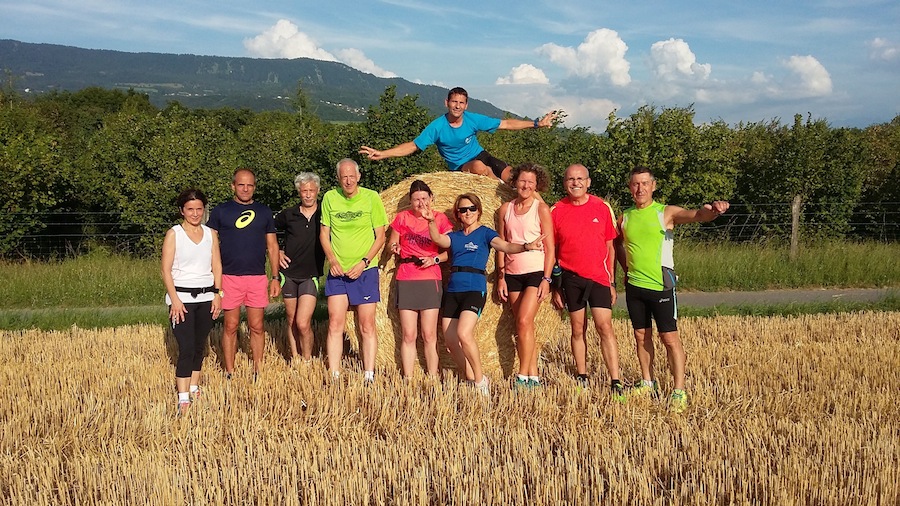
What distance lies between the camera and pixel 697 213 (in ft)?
18.5

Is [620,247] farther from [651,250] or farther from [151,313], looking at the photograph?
[151,313]

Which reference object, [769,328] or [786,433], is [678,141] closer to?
[769,328]

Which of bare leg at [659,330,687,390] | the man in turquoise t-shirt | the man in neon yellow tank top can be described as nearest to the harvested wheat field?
bare leg at [659,330,687,390]

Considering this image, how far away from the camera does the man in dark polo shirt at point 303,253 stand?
685cm

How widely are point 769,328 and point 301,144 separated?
12849 mm

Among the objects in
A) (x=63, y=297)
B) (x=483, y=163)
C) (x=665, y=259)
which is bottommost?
(x=63, y=297)

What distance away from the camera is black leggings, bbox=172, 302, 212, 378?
5.90 meters

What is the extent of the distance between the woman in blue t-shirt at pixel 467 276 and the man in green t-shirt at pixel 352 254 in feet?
1.90

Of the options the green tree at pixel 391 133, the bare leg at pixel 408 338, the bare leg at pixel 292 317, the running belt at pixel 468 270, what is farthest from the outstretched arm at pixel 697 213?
the green tree at pixel 391 133

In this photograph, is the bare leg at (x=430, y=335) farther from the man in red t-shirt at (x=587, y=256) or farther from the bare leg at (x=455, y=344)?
the man in red t-shirt at (x=587, y=256)

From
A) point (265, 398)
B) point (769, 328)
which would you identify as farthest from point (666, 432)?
point (769, 328)

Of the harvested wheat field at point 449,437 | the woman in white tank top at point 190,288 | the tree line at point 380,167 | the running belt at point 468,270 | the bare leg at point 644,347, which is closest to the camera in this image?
the harvested wheat field at point 449,437

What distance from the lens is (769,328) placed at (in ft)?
28.8

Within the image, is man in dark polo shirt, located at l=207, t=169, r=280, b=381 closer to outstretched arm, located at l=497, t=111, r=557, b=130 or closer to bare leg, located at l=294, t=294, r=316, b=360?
bare leg, located at l=294, t=294, r=316, b=360
